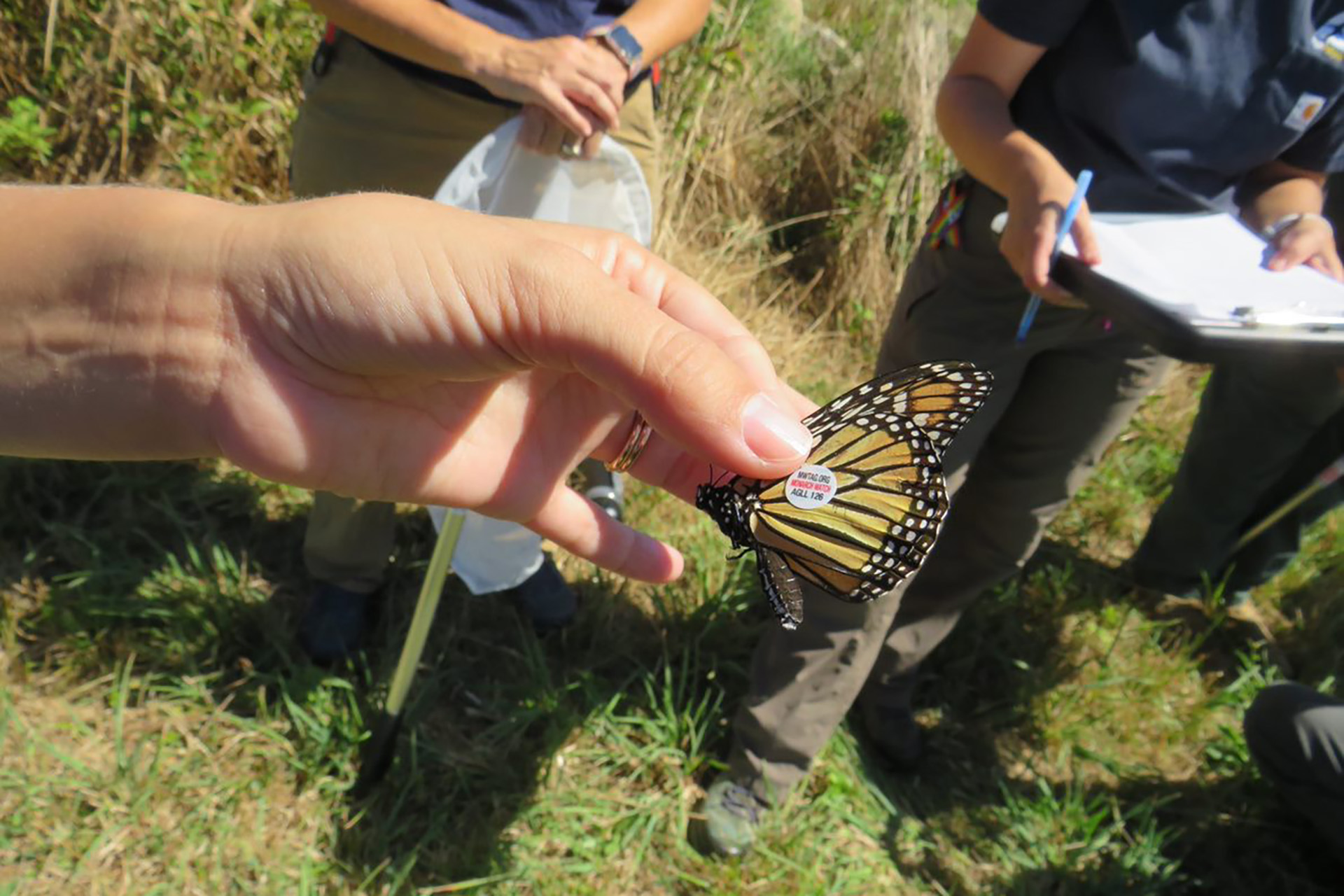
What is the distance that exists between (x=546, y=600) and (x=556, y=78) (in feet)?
5.18

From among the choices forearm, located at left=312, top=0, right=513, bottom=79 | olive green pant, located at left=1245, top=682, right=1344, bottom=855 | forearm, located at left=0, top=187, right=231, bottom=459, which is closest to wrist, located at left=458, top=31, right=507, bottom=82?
forearm, located at left=312, top=0, right=513, bottom=79

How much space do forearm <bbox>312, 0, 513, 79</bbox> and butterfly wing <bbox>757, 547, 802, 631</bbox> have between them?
1321mm

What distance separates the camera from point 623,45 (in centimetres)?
192

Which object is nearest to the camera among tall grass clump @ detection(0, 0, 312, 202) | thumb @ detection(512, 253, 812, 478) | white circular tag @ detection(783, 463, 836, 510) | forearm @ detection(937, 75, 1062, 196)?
thumb @ detection(512, 253, 812, 478)

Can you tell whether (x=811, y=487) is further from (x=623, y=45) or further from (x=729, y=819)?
(x=729, y=819)

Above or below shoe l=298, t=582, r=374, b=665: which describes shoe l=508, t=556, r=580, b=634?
above

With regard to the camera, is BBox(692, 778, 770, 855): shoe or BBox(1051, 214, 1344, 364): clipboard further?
BBox(692, 778, 770, 855): shoe

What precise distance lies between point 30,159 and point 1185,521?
454cm

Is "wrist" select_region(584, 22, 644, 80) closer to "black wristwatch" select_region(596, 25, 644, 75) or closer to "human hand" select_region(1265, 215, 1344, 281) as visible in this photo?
"black wristwatch" select_region(596, 25, 644, 75)

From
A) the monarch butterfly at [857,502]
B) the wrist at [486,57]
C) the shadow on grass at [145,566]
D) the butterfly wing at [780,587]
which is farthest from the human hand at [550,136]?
the shadow on grass at [145,566]

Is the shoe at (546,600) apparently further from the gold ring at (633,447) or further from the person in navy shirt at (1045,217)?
the gold ring at (633,447)

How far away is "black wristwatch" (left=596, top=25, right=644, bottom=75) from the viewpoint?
1.91 meters

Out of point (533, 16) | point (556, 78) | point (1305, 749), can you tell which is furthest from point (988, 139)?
point (1305, 749)

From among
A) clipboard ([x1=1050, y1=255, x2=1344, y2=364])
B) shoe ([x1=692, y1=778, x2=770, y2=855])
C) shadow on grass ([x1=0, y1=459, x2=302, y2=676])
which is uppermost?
clipboard ([x1=1050, y1=255, x2=1344, y2=364])
